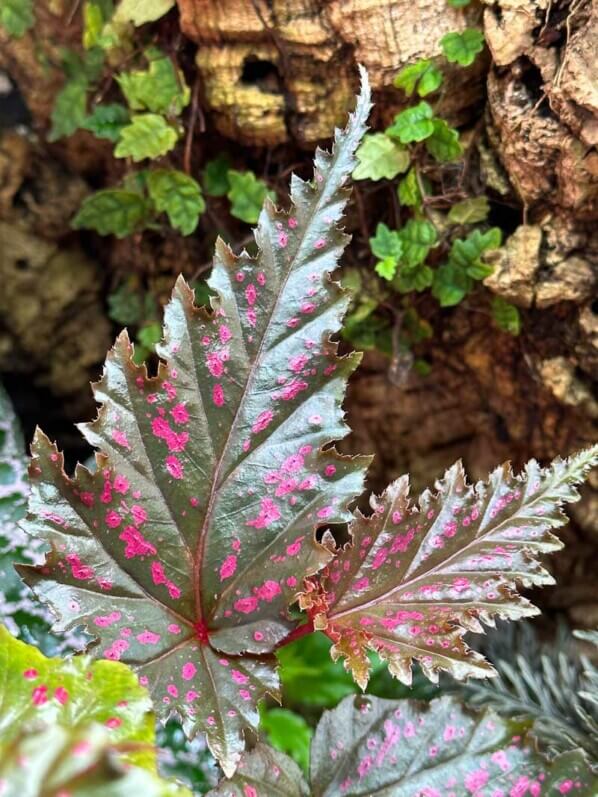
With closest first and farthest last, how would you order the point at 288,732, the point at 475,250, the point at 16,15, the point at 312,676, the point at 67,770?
the point at 67,770, the point at 475,250, the point at 16,15, the point at 288,732, the point at 312,676

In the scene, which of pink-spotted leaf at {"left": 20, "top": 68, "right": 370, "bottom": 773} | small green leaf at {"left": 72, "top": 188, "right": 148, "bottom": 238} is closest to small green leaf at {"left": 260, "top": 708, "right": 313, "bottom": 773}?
pink-spotted leaf at {"left": 20, "top": 68, "right": 370, "bottom": 773}

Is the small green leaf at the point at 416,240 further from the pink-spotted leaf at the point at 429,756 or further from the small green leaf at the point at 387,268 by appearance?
the pink-spotted leaf at the point at 429,756

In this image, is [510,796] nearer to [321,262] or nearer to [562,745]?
[562,745]

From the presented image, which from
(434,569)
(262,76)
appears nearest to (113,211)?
(262,76)

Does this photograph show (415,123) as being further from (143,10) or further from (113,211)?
(113,211)

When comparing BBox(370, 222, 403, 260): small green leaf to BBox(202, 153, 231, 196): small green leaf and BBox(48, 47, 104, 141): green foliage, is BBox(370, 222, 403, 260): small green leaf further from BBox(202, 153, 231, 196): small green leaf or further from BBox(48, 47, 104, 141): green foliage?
BBox(48, 47, 104, 141): green foliage

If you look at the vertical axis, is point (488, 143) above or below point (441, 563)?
above

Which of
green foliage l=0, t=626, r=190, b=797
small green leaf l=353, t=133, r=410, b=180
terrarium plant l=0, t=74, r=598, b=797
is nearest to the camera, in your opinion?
green foliage l=0, t=626, r=190, b=797
